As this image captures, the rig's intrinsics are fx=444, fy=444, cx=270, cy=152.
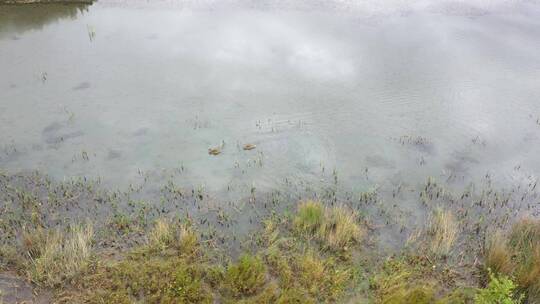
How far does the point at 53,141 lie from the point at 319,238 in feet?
20.2

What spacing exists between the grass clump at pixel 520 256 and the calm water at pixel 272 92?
5.69 ft

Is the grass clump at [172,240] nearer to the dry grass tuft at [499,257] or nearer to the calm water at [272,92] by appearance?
the calm water at [272,92]

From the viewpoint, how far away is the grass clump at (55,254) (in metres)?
6.40

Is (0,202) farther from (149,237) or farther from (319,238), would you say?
(319,238)

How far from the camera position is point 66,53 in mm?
12875

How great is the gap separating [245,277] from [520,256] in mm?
4279

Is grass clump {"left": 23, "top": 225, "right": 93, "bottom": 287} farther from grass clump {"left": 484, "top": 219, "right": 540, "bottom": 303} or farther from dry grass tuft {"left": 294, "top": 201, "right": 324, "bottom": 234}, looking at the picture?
grass clump {"left": 484, "top": 219, "right": 540, "bottom": 303}

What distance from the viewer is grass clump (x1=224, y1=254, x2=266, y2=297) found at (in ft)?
20.9

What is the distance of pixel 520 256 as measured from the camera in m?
6.89

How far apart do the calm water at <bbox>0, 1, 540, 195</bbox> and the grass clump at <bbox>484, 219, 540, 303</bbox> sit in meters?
1.73

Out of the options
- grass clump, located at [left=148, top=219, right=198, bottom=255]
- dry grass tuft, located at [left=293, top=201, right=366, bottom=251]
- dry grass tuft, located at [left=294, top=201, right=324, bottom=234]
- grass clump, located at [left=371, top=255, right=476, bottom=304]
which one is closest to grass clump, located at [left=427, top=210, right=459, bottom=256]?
grass clump, located at [left=371, top=255, right=476, bottom=304]

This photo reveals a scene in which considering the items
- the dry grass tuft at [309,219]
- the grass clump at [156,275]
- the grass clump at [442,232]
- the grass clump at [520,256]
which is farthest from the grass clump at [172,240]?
the grass clump at [520,256]

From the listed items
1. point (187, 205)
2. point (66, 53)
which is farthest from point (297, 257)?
point (66, 53)

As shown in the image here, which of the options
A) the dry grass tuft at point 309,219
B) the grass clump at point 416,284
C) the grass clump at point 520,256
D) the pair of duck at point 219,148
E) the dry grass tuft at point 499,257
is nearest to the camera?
the grass clump at point 416,284
